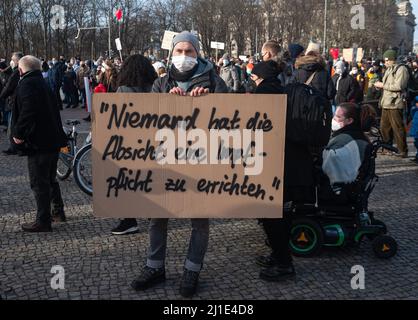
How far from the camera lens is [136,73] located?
4840 millimetres

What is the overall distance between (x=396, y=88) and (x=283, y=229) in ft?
20.3

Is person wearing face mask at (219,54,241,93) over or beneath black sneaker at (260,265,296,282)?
over

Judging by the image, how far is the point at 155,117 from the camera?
352 centimetres

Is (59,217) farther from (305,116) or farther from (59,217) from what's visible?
(305,116)

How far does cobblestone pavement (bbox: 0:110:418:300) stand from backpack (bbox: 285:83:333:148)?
115cm

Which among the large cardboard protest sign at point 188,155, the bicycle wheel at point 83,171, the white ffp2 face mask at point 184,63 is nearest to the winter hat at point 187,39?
the white ffp2 face mask at point 184,63

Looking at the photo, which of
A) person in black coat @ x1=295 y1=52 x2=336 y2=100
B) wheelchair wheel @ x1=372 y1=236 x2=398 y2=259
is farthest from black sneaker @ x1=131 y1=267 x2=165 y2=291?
person in black coat @ x1=295 y1=52 x2=336 y2=100

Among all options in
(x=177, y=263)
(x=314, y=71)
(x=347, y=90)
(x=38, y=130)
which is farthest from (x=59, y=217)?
(x=347, y=90)

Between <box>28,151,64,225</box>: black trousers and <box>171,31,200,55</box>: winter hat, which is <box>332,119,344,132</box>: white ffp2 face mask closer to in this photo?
<box>171,31,200,55</box>: winter hat

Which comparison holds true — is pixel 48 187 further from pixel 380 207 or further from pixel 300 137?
pixel 380 207

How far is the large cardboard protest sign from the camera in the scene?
3523 millimetres

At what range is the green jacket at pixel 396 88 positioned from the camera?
364 inches
